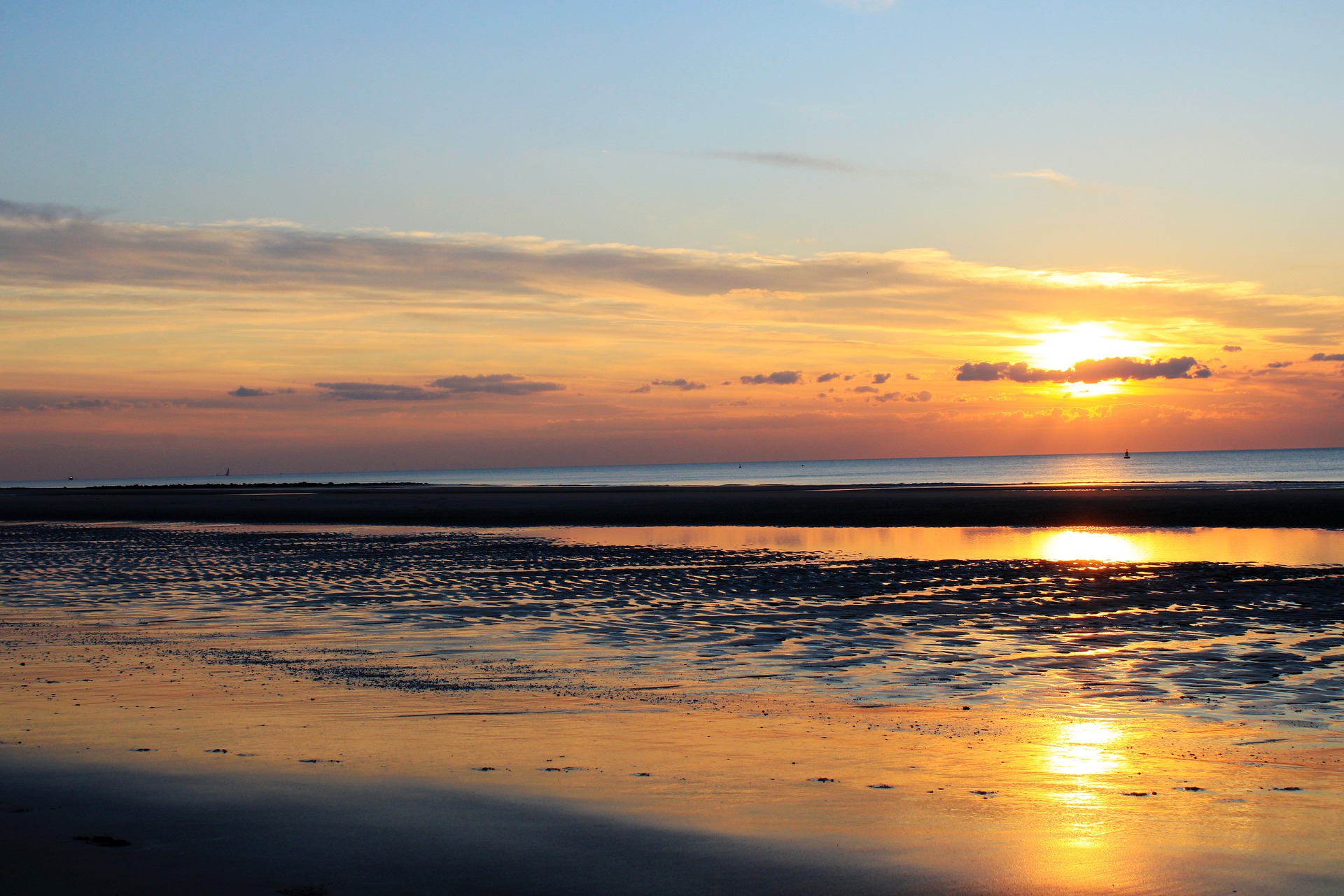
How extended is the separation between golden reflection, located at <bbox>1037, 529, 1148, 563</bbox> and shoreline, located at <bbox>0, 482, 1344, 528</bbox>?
5.50 m

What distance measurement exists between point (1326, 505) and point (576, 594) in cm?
3834

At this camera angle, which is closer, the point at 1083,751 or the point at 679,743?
the point at 1083,751

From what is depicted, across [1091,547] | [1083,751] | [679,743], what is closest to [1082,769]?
[1083,751]

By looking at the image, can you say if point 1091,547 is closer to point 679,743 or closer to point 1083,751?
point 1083,751

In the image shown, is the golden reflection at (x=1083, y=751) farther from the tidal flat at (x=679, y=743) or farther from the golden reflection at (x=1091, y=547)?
the golden reflection at (x=1091, y=547)

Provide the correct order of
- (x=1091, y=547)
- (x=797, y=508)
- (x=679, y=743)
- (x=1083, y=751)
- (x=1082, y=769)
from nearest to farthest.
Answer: (x=1082, y=769) → (x=1083, y=751) → (x=679, y=743) → (x=1091, y=547) → (x=797, y=508)

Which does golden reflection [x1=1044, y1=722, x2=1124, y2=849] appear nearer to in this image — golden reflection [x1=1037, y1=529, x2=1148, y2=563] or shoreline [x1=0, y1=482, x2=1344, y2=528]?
golden reflection [x1=1037, y1=529, x2=1148, y2=563]

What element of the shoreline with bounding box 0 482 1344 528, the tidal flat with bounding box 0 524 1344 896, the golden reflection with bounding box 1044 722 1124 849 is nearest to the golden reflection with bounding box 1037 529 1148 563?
the shoreline with bounding box 0 482 1344 528

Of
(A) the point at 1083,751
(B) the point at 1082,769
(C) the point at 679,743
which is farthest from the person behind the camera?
(C) the point at 679,743

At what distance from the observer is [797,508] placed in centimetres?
5291

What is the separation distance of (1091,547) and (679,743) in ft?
76.4

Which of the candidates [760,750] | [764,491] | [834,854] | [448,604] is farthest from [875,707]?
[764,491]

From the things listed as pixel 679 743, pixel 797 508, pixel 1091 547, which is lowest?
pixel 679 743

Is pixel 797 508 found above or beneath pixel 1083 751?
above
